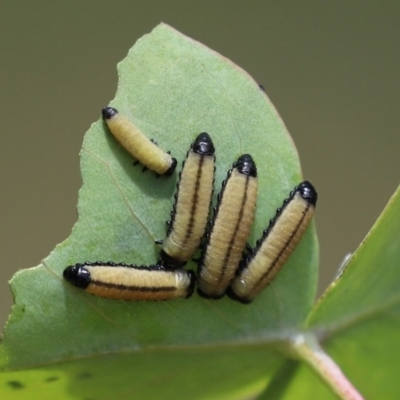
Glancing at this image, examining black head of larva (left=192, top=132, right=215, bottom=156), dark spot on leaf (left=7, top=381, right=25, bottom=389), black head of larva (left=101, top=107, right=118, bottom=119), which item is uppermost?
black head of larva (left=192, top=132, right=215, bottom=156)

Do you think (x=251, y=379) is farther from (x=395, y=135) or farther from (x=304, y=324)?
(x=395, y=135)

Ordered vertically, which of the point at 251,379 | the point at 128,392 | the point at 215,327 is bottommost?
the point at 128,392

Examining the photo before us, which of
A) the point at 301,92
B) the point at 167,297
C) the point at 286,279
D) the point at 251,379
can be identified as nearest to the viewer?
the point at 167,297

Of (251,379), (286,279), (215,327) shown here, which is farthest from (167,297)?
(251,379)

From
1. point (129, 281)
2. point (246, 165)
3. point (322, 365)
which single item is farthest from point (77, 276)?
point (322, 365)

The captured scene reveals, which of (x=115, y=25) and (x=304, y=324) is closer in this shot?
(x=304, y=324)

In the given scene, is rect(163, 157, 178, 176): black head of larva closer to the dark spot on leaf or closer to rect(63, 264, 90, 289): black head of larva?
rect(63, 264, 90, 289): black head of larva

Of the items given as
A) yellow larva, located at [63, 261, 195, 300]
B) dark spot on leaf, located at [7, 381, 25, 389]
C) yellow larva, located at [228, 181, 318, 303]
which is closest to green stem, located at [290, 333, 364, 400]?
yellow larva, located at [228, 181, 318, 303]
